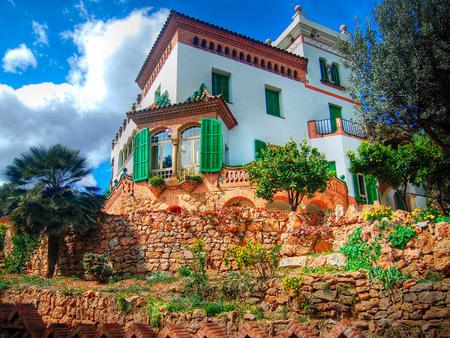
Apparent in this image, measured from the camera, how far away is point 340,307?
9625 millimetres

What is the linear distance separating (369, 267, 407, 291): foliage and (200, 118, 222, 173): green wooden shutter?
10046 mm

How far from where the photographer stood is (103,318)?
10.8m

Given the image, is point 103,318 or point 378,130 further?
point 378,130

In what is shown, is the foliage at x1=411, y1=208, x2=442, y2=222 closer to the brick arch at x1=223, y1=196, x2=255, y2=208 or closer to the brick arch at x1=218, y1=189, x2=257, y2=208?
the brick arch at x1=218, y1=189, x2=257, y2=208

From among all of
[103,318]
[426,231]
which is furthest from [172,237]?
[426,231]

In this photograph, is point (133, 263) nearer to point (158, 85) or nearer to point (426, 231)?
point (426, 231)

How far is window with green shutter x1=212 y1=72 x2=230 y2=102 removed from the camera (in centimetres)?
2273

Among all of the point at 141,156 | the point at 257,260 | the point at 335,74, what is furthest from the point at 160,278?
the point at 335,74

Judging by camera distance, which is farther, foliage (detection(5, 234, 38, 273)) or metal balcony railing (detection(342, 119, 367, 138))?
metal balcony railing (detection(342, 119, 367, 138))

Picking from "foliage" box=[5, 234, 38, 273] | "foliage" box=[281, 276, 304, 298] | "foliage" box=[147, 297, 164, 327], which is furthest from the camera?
"foliage" box=[5, 234, 38, 273]

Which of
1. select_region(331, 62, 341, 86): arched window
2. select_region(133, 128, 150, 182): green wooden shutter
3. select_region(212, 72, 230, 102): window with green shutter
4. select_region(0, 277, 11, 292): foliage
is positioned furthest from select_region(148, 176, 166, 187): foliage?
select_region(331, 62, 341, 86): arched window

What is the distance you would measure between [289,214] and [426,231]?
5.17 metres

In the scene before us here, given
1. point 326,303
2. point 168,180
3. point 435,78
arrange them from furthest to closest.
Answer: point 168,180
point 435,78
point 326,303

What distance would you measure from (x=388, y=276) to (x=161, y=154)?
13.1 metres
